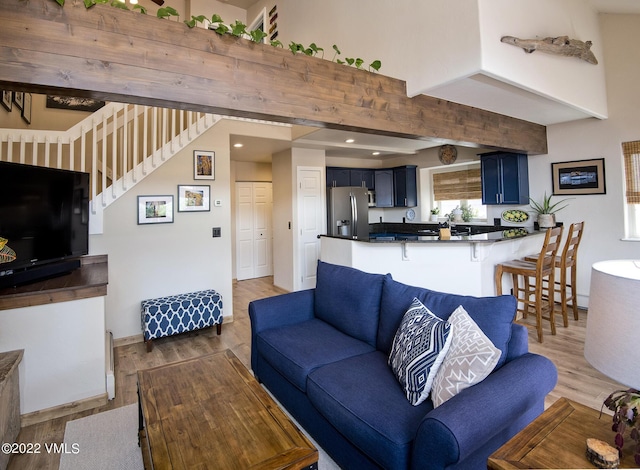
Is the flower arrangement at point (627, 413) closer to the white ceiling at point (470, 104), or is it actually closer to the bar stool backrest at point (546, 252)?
the white ceiling at point (470, 104)

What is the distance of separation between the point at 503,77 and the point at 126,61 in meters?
2.75

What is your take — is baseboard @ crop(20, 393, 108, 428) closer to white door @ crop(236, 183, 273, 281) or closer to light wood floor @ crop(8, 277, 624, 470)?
light wood floor @ crop(8, 277, 624, 470)

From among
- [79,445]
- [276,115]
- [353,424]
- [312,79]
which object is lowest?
[79,445]

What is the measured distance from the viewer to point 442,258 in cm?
380

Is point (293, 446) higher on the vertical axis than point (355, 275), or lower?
lower

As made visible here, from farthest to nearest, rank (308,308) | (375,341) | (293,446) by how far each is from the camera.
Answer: (308,308) < (375,341) < (293,446)

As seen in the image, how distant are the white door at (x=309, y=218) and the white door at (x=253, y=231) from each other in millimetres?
1693

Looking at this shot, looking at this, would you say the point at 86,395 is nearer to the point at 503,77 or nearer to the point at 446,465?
the point at 446,465

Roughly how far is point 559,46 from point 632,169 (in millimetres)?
1999

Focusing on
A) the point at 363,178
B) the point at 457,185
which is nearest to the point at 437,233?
the point at 457,185

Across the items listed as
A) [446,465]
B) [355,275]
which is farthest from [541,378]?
[355,275]

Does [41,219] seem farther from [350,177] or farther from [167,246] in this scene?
[350,177]

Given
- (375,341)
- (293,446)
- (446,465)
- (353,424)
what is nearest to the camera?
(446,465)

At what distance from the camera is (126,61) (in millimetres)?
1906
